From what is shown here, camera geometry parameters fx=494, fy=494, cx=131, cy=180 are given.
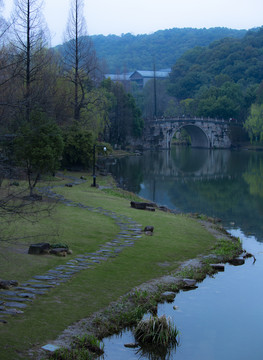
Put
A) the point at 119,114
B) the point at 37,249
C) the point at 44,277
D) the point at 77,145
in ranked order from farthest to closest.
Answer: the point at 119,114, the point at 77,145, the point at 37,249, the point at 44,277

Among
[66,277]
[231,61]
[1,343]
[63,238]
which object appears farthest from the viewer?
[231,61]

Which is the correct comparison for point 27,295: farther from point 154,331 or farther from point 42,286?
point 154,331

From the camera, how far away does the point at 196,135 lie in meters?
92.9

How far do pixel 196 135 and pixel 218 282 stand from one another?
260 feet

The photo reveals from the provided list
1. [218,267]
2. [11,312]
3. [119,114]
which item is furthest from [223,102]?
[11,312]

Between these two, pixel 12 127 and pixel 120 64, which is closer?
pixel 12 127

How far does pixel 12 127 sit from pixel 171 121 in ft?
207

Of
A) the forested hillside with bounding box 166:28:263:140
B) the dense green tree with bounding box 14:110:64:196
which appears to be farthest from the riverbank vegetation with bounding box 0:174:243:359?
the forested hillside with bounding box 166:28:263:140

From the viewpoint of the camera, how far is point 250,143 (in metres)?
87.3

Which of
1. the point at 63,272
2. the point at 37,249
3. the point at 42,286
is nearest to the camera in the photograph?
the point at 42,286

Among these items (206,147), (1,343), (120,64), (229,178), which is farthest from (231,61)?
(1,343)

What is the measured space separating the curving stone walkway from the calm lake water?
2144 millimetres

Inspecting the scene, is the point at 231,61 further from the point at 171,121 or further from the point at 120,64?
the point at 120,64

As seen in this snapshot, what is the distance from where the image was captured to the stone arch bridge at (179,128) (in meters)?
85.9
